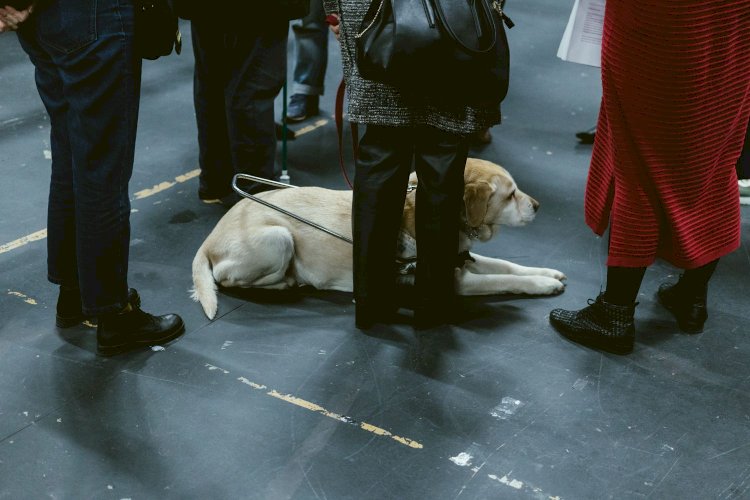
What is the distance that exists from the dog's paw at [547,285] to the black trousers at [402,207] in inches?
19.9

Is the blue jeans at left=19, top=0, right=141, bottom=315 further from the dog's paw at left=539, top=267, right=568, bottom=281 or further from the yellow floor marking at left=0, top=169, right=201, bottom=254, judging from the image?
the dog's paw at left=539, top=267, right=568, bottom=281

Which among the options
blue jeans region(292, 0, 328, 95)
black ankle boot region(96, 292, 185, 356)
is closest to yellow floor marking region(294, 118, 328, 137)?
blue jeans region(292, 0, 328, 95)

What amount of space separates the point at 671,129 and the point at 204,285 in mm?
1931

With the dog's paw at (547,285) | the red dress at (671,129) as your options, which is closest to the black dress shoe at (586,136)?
the dog's paw at (547,285)

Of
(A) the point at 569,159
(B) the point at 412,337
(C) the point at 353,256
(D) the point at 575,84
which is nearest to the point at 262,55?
(C) the point at 353,256

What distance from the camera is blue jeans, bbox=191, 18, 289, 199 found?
13.0ft

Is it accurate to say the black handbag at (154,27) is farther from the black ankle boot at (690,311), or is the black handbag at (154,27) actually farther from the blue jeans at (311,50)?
the blue jeans at (311,50)

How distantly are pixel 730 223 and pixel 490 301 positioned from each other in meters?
1.02

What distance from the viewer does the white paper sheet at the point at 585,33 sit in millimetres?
3367

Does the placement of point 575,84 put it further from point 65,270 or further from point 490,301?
point 65,270

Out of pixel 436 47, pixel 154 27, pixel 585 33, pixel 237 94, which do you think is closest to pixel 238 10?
pixel 237 94

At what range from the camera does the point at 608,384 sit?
3064mm

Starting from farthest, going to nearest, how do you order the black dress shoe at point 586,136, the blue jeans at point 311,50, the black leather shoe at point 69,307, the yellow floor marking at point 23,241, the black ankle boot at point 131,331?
the blue jeans at point 311,50
the black dress shoe at point 586,136
the yellow floor marking at point 23,241
the black leather shoe at point 69,307
the black ankle boot at point 131,331

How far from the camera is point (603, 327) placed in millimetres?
3270
